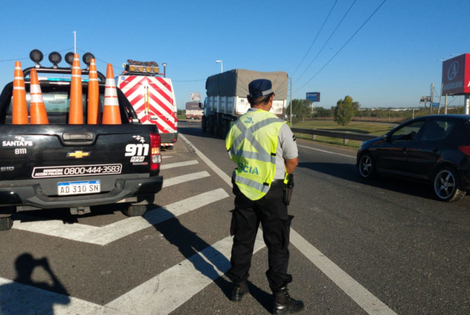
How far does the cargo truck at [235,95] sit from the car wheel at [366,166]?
38.1 ft

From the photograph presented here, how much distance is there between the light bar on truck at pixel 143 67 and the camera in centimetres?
1463

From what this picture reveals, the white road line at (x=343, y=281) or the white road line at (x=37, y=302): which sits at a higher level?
the white road line at (x=343, y=281)

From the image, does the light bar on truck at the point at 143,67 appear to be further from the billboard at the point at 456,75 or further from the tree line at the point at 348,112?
the tree line at the point at 348,112

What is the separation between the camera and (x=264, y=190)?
3266 millimetres

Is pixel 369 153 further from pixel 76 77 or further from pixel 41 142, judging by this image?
pixel 41 142

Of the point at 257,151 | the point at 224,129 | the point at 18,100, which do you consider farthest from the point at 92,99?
the point at 224,129

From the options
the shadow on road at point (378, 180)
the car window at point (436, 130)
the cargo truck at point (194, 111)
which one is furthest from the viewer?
the cargo truck at point (194, 111)

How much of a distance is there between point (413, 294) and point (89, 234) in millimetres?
3796

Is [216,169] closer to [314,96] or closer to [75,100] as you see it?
[75,100]

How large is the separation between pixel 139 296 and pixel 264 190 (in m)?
1.44

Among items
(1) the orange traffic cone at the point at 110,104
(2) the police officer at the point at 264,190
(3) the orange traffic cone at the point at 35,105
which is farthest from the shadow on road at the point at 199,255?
(3) the orange traffic cone at the point at 35,105

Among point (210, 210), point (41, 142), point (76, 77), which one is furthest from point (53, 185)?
point (210, 210)

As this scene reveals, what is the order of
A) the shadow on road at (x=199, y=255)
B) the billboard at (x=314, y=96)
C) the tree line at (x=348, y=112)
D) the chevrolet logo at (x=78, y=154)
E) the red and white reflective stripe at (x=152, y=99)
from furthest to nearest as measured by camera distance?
the billboard at (x=314, y=96) < the tree line at (x=348, y=112) < the red and white reflective stripe at (x=152, y=99) < the chevrolet logo at (x=78, y=154) < the shadow on road at (x=199, y=255)

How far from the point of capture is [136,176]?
5246mm
